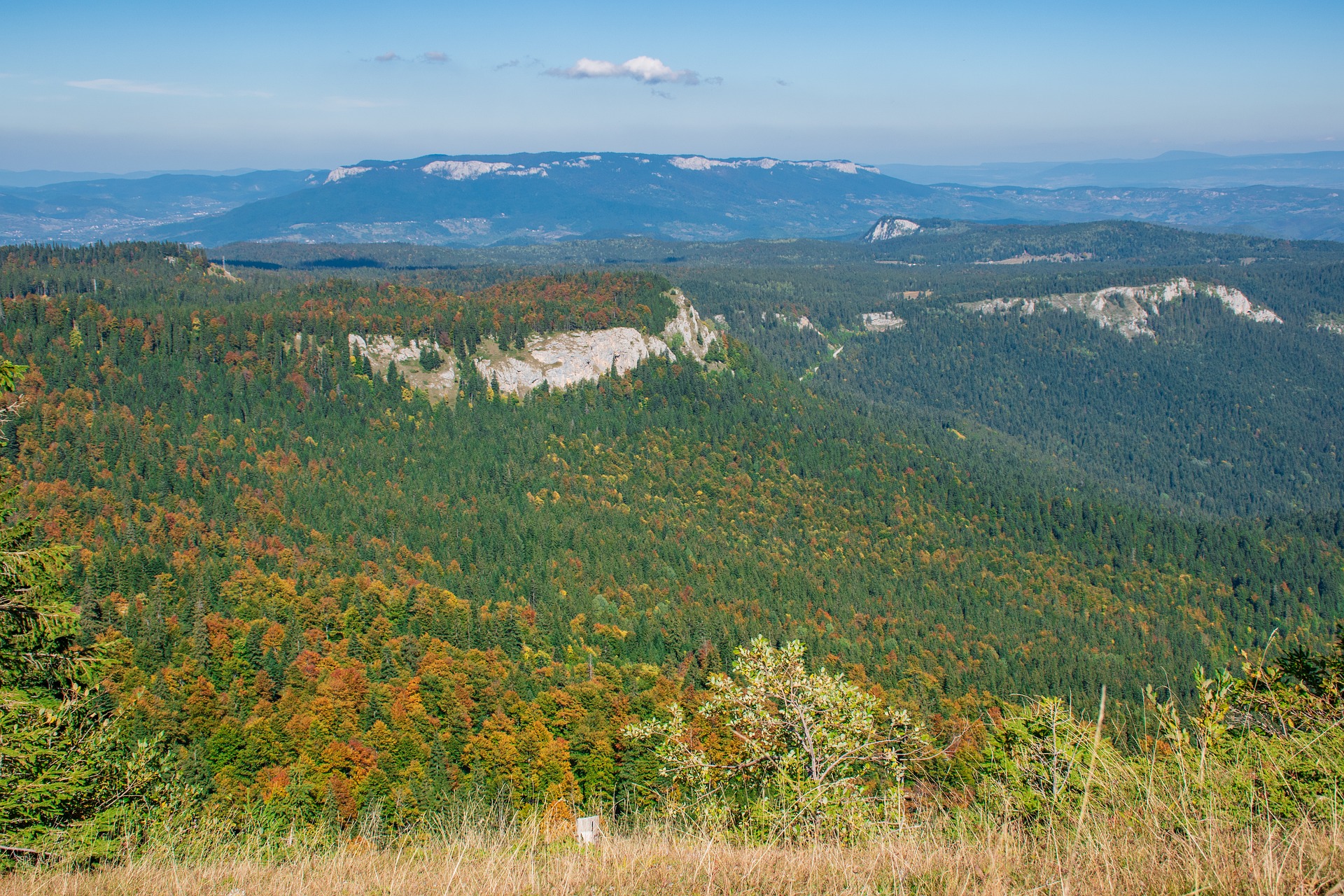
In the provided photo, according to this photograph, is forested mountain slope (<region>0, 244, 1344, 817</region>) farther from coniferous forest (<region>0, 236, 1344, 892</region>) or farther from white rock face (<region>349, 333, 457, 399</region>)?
white rock face (<region>349, 333, 457, 399</region>)

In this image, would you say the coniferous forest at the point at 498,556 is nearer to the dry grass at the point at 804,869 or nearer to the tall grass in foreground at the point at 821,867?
the tall grass in foreground at the point at 821,867

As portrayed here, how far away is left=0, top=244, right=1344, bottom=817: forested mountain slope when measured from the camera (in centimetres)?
5250

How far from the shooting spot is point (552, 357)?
463 feet

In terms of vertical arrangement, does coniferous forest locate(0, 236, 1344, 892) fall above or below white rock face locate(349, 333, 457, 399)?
below

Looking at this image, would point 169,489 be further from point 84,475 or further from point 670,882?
point 670,882

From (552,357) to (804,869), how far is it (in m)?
136

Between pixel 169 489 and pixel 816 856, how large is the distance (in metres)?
103

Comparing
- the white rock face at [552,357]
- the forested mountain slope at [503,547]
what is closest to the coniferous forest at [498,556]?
the forested mountain slope at [503,547]

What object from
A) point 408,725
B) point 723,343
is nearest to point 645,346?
point 723,343

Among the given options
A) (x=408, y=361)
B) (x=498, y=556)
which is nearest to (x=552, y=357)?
(x=408, y=361)

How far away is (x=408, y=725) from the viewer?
4891cm

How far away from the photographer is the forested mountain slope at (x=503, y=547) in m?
52.5

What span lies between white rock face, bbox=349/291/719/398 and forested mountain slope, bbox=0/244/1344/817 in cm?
284

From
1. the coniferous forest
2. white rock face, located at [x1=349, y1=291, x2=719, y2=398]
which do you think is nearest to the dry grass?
the coniferous forest
